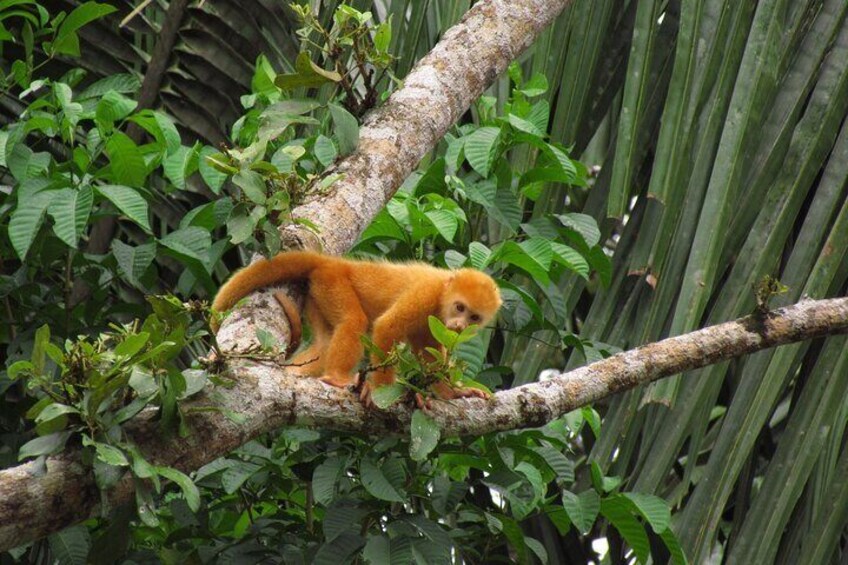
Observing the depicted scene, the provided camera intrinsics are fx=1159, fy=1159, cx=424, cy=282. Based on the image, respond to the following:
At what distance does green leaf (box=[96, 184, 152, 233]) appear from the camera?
306 centimetres

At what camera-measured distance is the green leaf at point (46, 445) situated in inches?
73.2

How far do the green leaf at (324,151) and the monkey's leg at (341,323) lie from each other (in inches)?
15.6

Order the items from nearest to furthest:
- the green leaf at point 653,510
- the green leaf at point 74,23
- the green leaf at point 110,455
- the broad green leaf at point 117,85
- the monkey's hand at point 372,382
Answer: the green leaf at point 110,455 < the monkey's hand at point 372,382 < the green leaf at point 653,510 < the green leaf at point 74,23 < the broad green leaf at point 117,85

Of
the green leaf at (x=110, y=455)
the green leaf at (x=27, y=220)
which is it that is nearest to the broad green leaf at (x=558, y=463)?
the green leaf at (x=27, y=220)

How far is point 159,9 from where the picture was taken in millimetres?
4738

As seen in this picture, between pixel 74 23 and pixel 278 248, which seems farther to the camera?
pixel 74 23

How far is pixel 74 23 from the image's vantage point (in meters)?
3.62

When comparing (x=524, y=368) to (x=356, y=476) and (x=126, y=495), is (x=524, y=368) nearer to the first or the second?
(x=356, y=476)

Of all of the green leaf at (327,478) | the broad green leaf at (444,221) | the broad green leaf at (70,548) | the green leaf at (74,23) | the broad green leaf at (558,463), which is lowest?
the broad green leaf at (70,548)

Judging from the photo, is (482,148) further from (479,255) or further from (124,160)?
(124,160)

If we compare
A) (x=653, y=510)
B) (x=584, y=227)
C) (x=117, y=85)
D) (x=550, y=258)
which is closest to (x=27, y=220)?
(x=117, y=85)

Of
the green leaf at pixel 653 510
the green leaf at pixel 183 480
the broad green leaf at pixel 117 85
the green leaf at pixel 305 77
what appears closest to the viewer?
the green leaf at pixel 183 480

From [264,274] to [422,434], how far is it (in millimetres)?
604

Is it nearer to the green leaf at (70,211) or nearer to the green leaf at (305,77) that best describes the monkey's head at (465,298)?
the green leaf at (305,77)
